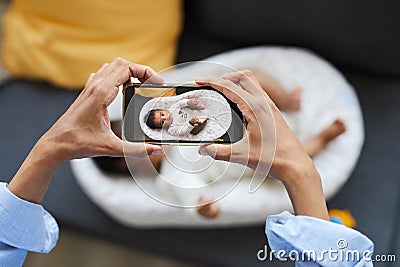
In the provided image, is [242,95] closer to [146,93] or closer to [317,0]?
[146,93]

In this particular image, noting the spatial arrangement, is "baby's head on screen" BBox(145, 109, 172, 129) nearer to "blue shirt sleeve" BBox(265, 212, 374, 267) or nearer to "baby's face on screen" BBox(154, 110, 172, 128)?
"baby's face on screen" BBox(154, 110, 172, 128)

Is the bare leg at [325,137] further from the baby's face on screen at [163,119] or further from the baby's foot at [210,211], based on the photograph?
the baby's face on screen at [163,119]

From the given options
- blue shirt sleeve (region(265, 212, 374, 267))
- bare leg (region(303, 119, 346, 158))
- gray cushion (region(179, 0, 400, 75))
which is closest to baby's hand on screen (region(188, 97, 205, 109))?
blue shirt sleeve (region(265, 212, 374, 267))

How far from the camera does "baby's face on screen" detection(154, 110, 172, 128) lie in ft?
2.04

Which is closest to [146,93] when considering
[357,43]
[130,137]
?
[130,137]

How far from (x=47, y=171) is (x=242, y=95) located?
255mm

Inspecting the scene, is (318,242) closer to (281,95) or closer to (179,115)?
(179,115)

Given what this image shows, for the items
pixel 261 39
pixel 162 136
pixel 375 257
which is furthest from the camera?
pixel 261 39

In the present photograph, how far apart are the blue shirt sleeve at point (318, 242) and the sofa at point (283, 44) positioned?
1.48ft

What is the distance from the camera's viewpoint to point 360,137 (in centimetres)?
114

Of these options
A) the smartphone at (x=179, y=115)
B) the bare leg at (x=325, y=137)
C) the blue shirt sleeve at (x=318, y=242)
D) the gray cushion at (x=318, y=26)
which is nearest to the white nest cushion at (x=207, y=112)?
the smartphone at (x=179, y=115)

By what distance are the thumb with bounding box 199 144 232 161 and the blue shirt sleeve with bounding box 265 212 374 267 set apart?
0.39 feet

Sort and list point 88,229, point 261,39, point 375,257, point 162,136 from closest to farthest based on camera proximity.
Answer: point 162,136 → point 375,257 → point 88,229 → point 261,39

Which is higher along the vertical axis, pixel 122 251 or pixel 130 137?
pixel 130 137
